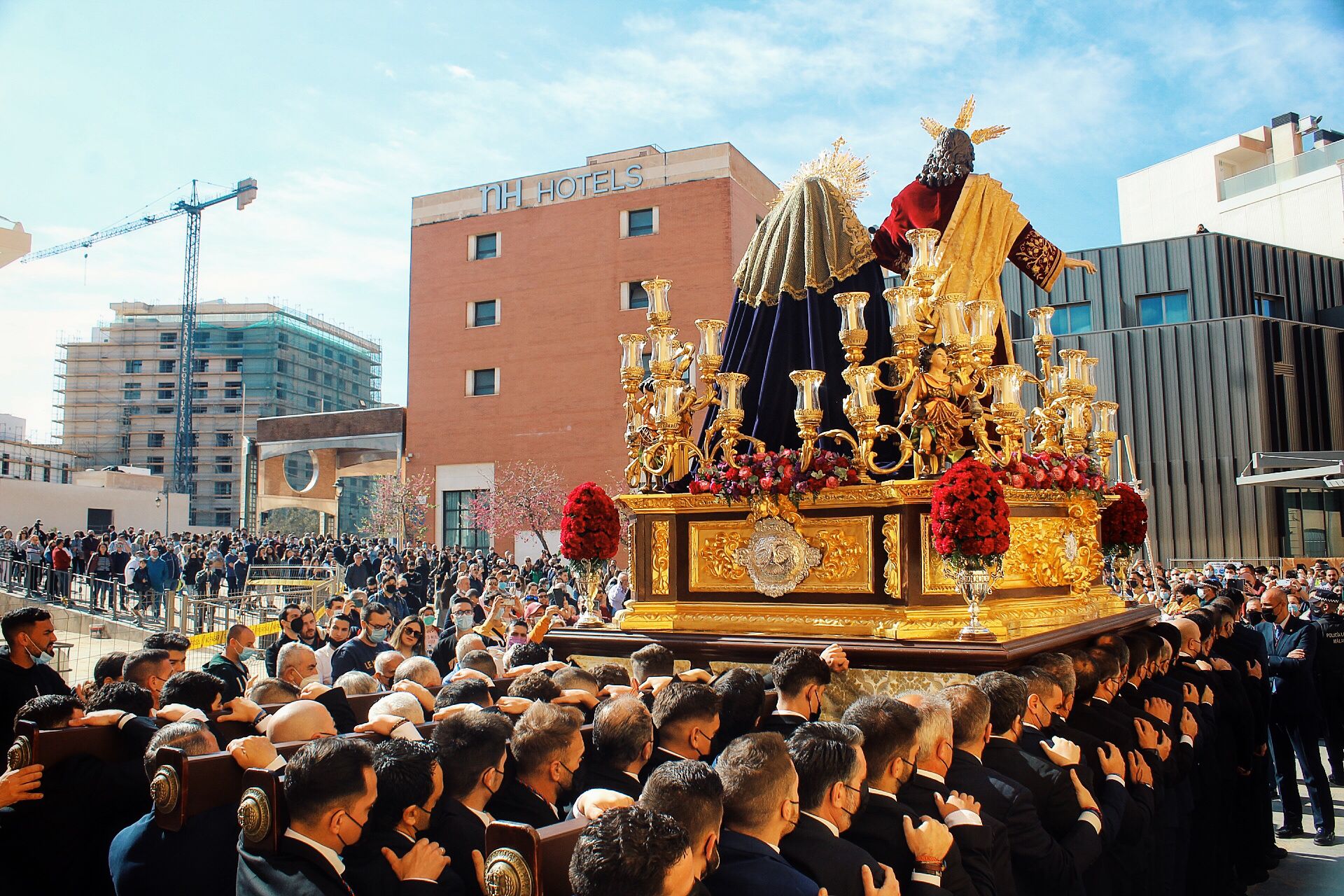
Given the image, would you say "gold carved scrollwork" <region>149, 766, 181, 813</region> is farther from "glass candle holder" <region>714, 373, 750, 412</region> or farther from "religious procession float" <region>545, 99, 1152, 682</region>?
"glass candle holder" <region>714, 373, 750, 412</region>

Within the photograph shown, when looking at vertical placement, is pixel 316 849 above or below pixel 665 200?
below

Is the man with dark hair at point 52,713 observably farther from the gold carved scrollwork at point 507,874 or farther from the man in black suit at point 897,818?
the man in black suit at point 897,818

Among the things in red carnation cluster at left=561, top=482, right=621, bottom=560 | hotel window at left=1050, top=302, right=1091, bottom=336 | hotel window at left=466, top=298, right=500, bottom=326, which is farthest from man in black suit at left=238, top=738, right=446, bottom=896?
hotel window at left=466, top=298, right=500, bottom=326

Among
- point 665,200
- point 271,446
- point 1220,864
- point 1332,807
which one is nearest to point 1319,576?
point 1332,807

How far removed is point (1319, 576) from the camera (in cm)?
1752

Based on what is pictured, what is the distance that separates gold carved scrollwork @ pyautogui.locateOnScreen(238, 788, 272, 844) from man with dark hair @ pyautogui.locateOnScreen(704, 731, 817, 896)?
1307 millimetres

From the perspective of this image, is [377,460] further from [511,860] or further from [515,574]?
[511,860]

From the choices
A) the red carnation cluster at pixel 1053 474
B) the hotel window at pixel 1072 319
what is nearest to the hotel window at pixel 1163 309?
the hotel window at pixel 1072 319

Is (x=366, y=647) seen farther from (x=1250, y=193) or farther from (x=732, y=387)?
(x=1250, y=193)

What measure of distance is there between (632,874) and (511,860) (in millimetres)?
415

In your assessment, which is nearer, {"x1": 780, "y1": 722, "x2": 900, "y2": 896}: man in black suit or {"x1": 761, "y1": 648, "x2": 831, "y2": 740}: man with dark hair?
{"x1": 780, "y1": 722, "x2": 900, "y2": 896}: man in black suit

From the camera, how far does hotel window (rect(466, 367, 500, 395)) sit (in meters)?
36.1

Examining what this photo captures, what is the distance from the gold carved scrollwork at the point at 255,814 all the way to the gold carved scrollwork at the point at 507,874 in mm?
842

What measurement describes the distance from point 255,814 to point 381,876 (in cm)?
41
